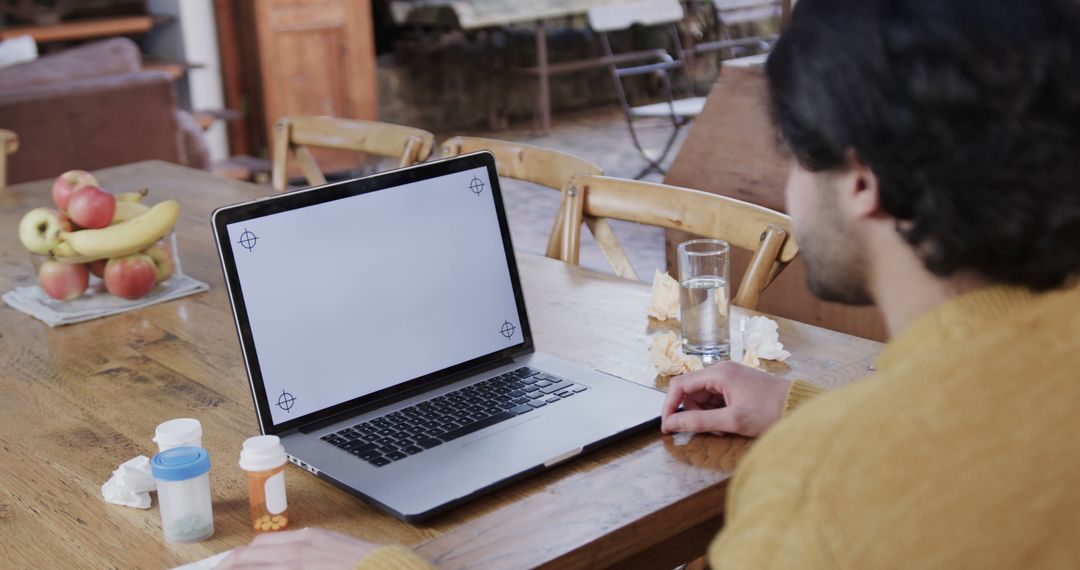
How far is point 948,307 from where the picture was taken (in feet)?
2.86

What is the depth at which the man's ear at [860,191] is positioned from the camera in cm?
90

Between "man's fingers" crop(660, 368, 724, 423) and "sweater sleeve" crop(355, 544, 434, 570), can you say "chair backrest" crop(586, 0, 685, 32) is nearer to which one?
"man's fingers" crop(660, 368, 724, 423)

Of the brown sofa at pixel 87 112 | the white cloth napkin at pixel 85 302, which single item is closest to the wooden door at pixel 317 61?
the brown sofa at pixel 87 112

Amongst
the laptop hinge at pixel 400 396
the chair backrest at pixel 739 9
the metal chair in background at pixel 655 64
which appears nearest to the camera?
the laptop hinge at pixel 400 396

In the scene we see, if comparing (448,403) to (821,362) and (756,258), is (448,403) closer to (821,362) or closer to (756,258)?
(821,362)

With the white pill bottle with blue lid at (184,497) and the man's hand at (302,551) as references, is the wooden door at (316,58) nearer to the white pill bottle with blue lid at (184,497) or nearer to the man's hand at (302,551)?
the white pill bottle with blue lid at (184,497)

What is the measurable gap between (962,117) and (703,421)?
0.55m

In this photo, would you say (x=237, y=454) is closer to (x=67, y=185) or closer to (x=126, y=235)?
(x=126, y=235)

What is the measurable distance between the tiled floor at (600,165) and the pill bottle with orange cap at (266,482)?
326 centimetres

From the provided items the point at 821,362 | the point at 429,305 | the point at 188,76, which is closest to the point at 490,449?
the point at 429,305

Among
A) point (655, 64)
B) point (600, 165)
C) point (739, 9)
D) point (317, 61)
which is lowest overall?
point (600, 165)

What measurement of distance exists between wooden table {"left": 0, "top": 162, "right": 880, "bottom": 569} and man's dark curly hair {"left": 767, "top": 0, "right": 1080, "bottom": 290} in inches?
16.3

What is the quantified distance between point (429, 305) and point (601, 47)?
7765 mm

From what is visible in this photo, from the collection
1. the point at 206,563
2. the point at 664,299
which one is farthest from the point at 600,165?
the point at 206,563
